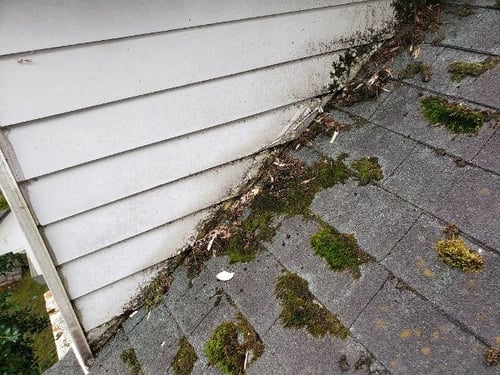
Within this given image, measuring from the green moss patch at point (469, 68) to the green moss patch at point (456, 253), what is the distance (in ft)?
3.45

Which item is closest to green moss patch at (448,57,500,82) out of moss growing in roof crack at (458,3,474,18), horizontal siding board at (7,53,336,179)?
moss growing in roof crack at (458,3,474,18)

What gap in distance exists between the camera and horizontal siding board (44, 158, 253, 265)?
221 cm

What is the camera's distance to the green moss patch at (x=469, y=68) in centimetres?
229

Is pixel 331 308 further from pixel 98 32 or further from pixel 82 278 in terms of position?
pixel 98 32

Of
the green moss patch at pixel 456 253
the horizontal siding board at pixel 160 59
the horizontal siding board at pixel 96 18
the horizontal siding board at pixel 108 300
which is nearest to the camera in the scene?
the green moss patch at pixel 456 253

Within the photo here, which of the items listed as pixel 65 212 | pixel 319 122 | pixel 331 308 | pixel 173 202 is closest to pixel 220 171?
pixel 173 202

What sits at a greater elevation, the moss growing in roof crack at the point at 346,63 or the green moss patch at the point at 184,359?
the moss growing in roof crack at the point at 346,63

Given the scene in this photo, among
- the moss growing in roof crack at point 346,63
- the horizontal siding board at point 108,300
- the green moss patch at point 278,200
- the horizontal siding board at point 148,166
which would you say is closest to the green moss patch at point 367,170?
the green moss patch at point 278,200

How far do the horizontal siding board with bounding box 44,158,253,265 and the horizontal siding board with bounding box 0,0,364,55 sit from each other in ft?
2.90

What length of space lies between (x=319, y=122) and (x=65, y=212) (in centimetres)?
170

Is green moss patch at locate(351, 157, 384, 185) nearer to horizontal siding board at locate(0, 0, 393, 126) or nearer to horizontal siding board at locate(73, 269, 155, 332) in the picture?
horizontal siding board at locate(0, 0, 393, 126)

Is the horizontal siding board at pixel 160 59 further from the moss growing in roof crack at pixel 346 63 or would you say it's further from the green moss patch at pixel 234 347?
the green moss patch at pixel 234 347

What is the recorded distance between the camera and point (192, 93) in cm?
Answer: 229

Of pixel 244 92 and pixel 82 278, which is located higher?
pixel 244 92
